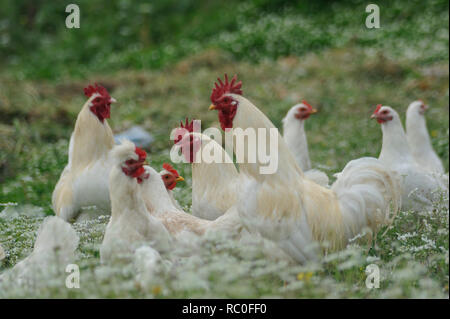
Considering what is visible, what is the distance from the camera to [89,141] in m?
6.14

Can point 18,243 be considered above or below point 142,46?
below

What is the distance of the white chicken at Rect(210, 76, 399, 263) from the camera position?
16.0 ft

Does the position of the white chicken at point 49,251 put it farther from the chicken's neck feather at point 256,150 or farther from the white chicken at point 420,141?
the white chicken at point 420,141

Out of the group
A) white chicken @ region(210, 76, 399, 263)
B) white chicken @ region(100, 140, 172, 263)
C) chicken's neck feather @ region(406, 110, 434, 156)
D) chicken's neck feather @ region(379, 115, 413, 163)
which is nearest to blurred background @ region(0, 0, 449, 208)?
chicken's neck feather @ region(379, 115, 413, 163)

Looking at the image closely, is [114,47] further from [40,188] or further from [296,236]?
[296,236]

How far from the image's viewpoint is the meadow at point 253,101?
13.1 feet

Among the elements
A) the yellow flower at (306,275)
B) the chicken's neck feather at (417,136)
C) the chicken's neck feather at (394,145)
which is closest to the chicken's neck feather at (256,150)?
the yellow flower at (306,275)

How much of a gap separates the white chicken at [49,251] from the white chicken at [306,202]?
1357mm

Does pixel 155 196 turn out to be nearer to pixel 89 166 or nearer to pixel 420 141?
pixel 89 166

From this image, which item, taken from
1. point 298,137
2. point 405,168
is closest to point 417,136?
point 405,168

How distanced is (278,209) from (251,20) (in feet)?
53.0

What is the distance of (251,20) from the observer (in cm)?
2025

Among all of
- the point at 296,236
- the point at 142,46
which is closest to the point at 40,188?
the point at 296,236

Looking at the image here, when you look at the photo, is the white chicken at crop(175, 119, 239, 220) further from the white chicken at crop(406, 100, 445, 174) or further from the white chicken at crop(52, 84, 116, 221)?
the white chicken at crop(406, 100, 445, 174)
